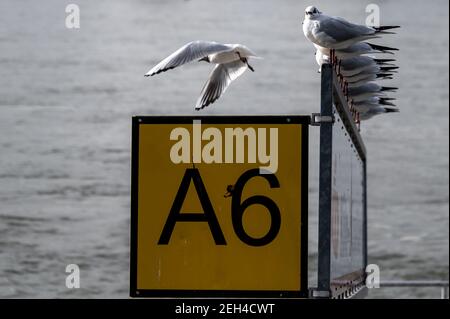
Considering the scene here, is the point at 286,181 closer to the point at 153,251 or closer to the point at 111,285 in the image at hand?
the point at 153,251

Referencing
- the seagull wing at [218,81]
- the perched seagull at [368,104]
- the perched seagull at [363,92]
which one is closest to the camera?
the seagull wing at [218,81]

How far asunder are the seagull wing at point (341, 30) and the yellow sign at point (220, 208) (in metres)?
1.84

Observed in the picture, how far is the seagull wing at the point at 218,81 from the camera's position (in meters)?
5.01

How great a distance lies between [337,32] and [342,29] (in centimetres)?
3

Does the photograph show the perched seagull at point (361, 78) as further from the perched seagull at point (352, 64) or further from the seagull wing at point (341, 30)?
the seagull wing at point (341, 30)

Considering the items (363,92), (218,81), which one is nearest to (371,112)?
(363,92)

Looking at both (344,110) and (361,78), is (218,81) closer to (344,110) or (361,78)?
(361,78)

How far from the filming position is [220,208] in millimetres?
2898

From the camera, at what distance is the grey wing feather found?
15.2 feet

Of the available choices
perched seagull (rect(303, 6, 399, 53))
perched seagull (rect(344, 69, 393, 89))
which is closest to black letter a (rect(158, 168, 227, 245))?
perched seagull (rect(303, 6, 399, 53))

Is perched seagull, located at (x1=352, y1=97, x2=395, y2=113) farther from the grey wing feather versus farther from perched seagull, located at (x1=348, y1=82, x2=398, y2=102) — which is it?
the grey wing feather

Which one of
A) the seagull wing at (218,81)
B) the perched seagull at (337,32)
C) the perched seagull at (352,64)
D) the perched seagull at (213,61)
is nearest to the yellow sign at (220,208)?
the perched seagull at (213,61)

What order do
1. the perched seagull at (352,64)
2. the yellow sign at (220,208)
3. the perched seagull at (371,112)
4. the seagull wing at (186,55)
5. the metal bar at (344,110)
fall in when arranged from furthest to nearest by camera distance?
the perched seagull at (371,112)
the perched seagull at (352,64)
the seagull wing at (186,55)
the metal bar at (344,110)
the yellow sign at (220,208)
